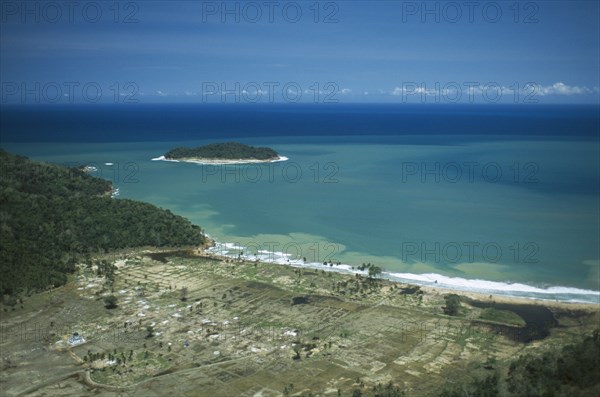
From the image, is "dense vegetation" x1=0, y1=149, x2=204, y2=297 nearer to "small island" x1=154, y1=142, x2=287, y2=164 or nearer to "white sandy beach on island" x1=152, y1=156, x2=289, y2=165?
"white sandy beach on island" x1=152, y1=156, x2=289, y2=165

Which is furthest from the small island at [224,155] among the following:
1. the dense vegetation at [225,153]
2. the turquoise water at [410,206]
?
the turquoise water at [410,206]

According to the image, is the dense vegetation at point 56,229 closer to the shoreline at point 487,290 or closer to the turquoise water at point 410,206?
the turquoise water at point 410,206

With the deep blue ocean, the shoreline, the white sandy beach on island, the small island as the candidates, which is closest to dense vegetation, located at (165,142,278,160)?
the small island

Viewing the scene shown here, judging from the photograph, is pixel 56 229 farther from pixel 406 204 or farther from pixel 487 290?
pixel 406 204

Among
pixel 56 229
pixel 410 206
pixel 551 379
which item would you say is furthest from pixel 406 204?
pixel 551 379

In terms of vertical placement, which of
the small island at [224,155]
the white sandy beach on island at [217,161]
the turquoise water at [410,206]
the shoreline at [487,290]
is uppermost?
the small island at [224,155]

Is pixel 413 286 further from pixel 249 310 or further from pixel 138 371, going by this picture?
pixel 138 371

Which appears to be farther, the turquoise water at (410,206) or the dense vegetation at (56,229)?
the turquoise water at (410,206)
